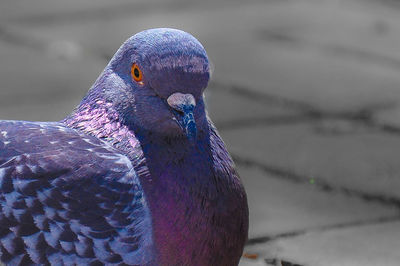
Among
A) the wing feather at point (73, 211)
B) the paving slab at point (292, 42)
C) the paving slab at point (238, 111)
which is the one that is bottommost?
the wing feather at point (73, 211)

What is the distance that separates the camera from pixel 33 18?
7.62 meters

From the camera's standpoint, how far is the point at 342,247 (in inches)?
152

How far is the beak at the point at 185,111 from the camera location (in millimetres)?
2795

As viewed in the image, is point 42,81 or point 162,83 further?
point 42,81

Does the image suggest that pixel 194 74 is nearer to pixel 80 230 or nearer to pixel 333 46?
pixel 80 230

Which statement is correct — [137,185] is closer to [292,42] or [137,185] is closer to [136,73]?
[136,73]

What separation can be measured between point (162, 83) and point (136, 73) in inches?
5.9

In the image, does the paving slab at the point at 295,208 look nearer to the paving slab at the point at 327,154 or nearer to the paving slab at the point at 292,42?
the paving slab at the point at 327,154

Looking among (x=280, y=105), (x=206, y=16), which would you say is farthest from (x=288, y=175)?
(x=206, y=16)

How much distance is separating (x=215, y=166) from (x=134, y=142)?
295 millimetres

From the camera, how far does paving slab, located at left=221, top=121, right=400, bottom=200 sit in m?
4.63

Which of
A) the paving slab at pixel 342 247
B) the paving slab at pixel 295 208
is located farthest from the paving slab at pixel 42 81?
the paving slab at pixel 342 247

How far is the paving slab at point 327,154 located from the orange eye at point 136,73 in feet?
6.13

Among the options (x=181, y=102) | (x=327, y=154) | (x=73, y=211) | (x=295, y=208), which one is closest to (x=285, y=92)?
(x=327, y=154)
